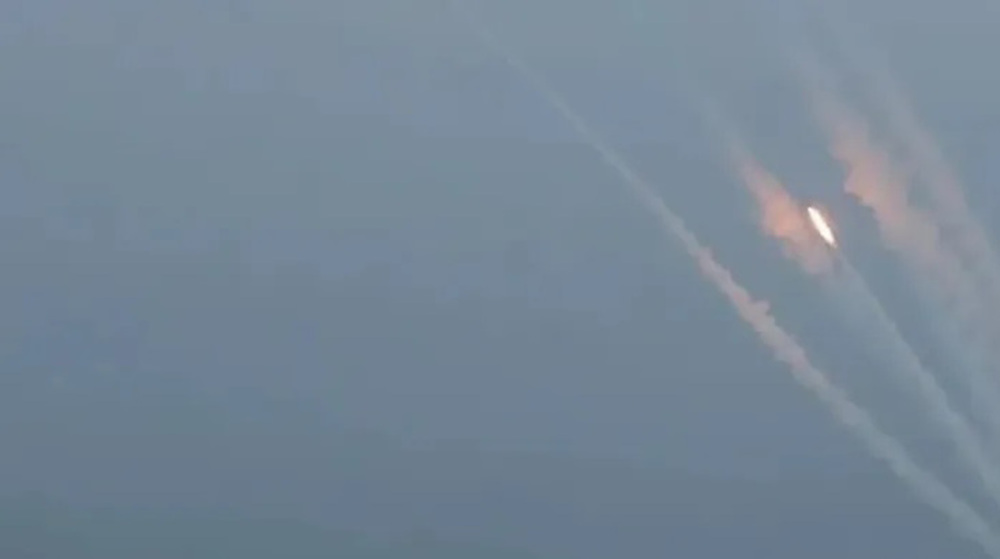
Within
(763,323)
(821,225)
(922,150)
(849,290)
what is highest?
(922,150)

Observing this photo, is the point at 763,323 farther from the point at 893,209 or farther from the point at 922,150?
the point at 922,150

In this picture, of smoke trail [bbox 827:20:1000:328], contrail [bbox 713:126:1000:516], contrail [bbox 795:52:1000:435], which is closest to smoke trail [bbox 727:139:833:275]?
contrail [bbox 713:126:1000:516]

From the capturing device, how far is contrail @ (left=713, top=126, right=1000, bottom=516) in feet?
27.8

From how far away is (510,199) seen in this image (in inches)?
353

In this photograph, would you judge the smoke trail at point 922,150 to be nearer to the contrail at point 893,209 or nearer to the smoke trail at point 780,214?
the contrail at point 893,209

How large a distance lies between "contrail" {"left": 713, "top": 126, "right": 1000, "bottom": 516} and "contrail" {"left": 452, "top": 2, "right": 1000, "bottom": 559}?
292 mm

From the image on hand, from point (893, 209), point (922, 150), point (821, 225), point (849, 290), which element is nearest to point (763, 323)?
point (849, 290)

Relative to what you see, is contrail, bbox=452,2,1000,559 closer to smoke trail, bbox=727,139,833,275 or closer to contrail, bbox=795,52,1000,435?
smoke trail, bbox=727,139,833,275

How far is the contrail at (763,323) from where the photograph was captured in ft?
28.8

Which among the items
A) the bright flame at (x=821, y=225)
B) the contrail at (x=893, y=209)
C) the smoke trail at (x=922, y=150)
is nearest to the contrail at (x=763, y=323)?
the bright flame at (x=821, y=225)

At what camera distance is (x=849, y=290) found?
8.78 m

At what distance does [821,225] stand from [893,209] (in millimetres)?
360

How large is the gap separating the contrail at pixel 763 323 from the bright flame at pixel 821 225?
1.45 feet

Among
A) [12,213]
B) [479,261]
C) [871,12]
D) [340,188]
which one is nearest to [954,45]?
[871,12]
